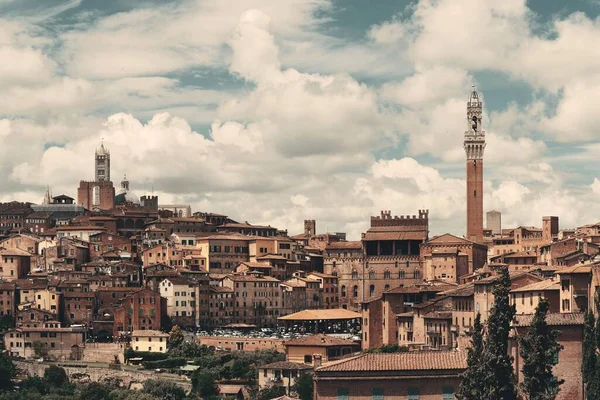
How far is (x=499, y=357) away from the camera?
130 feet

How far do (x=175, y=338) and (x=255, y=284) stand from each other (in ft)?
37.9

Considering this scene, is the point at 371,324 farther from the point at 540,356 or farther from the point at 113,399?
the point at 540,356

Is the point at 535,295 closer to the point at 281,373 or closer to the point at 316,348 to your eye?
the point at 281,373

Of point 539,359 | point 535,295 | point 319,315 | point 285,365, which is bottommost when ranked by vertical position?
point 285,365

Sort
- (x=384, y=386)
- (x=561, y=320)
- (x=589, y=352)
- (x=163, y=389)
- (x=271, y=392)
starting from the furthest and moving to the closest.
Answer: (x=163, y=389) → (x=271, y=392) → (x=561, y=320) → (x=589, y=352) → (x=384, y=386)

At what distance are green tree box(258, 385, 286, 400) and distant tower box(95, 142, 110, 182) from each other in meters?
75.7

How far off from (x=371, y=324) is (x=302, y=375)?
8.78 m

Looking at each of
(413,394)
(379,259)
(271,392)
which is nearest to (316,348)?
(271,392)

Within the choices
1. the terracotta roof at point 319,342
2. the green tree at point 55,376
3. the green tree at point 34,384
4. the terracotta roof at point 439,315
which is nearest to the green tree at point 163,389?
the green tree at point 55,376

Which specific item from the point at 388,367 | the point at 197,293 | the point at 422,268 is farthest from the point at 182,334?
the point at 388,367

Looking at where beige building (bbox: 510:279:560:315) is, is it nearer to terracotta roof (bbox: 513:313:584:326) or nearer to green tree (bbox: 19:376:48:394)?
terracotta roof (bbox: 513:313:584:326)

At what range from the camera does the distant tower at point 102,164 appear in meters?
147

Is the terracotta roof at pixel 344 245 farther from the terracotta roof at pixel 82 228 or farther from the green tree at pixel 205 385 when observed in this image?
the green tree at pixel 205 385

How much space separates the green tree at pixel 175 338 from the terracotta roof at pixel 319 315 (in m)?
7.30
